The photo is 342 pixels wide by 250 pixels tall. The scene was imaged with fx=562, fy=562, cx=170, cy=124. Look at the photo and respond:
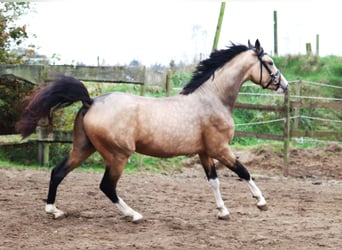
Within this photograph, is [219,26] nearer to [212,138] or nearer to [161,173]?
[161,173]

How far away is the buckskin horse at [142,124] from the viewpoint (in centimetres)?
583

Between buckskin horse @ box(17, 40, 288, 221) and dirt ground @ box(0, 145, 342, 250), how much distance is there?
1.07 ft

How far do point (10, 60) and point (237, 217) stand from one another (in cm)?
618

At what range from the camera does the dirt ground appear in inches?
197

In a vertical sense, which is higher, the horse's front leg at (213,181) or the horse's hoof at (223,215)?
the horse's front leg at (213,181)

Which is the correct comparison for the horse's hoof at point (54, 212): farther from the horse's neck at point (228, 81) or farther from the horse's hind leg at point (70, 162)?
the horse's neck at point (228, 81)

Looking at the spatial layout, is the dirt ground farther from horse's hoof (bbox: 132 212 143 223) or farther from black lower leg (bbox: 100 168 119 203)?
black lower leg (bbox: 100 168 119 203)

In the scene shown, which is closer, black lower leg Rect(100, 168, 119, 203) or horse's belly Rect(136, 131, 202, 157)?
black lower leg Rect(100, 168, 119, 203)

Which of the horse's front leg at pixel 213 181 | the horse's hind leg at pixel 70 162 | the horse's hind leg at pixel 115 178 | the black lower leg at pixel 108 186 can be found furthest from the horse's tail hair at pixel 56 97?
the horse's front leg at pixel 213 181

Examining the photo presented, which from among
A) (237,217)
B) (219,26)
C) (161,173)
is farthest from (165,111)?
(219,26)

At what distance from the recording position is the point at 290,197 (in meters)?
7.76

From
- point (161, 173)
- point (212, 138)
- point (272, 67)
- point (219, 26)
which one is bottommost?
point (161, 173)

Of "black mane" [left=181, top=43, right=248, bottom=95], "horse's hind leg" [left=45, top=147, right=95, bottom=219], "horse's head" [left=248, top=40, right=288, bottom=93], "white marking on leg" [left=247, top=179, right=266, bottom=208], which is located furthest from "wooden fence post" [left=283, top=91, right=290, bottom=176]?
"horse's hind leg" [left=45, top=147, right=95, bottom=219]

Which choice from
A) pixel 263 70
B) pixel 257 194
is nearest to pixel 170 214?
pixel 257 194
